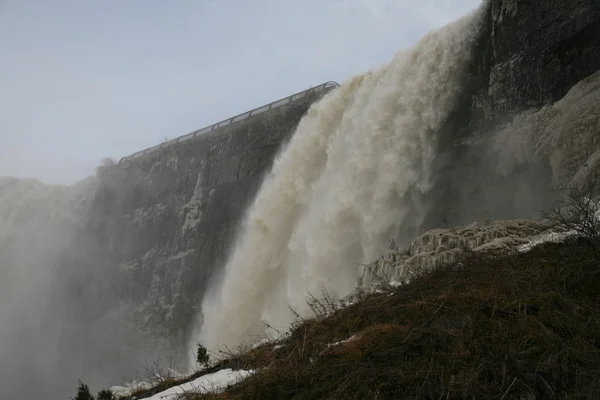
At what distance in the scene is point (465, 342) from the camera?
193 inches

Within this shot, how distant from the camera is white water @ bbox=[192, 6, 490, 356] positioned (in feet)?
52.5

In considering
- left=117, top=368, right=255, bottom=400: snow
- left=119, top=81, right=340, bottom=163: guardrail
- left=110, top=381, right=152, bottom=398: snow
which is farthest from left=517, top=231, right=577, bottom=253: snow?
left=119, top=81, right=340, bottom=163: guardrail

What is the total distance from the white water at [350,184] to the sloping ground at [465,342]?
8378 mm

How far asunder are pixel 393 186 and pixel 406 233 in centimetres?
125

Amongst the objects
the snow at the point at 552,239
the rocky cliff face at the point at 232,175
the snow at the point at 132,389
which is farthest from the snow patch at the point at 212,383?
the rocky cliff face at the point at 232,175

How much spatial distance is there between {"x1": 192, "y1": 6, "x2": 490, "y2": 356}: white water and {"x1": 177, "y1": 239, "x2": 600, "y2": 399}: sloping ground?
330 inches

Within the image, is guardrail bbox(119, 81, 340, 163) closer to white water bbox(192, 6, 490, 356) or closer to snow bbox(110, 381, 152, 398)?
white water bbox(192, 6, 490, 356)

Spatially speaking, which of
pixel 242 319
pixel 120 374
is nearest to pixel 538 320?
pixel 242 319

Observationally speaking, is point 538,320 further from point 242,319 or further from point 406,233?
point 242,319

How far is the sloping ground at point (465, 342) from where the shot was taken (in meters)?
4.29

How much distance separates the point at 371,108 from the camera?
17.5 m

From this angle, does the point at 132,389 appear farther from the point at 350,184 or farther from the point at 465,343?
the point at 350,184

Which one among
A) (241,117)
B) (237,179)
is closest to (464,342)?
(237,179)

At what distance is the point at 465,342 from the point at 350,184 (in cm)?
1233
